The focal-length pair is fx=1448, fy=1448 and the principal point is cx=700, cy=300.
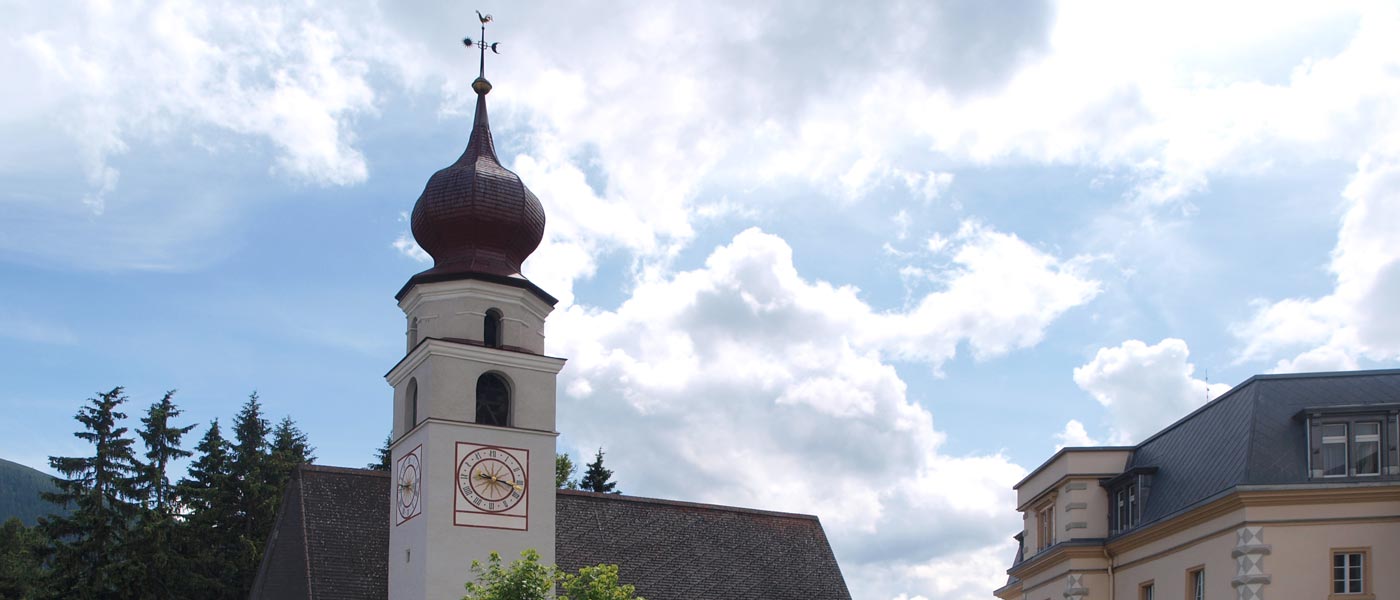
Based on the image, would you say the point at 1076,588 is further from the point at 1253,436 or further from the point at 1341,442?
the point at 1341,442

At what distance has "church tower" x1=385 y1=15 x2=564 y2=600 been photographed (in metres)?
33.9

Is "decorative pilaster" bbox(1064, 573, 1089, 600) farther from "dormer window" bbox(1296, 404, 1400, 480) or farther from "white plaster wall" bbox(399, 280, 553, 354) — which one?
"white plaster wall" bbox(399, 280, 553, 354)

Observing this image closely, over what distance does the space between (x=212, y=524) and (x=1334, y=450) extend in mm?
40624

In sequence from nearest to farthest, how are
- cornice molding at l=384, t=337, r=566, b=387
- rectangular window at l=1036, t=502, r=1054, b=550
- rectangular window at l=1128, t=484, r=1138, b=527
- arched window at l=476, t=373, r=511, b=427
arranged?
rectangular window at l=1128, t=484, r=1138, b=527, rectangular window at l=1036, t=502, r=1054, b=550, cornice molding at l=384, t=337, r=566, b=387, arched window at l=476, t=373, r=511, b=427

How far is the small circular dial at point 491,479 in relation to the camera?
34188 mm

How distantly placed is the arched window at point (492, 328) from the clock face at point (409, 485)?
10.9 feet

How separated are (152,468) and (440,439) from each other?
22.2m

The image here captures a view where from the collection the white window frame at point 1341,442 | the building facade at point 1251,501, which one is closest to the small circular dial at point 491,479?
the building facade at point 1251,501

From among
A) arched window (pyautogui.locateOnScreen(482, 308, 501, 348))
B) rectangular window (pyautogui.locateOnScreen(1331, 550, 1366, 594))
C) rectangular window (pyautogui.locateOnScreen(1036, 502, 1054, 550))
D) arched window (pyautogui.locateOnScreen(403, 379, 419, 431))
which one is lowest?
rectangular window (pyautogui.locateOnScreen(1331, 550, 1366, 594))

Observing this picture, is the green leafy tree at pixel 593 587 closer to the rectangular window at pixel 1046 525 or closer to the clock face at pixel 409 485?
the clock face at pixel 409 485

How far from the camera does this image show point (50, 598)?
47.6 metres

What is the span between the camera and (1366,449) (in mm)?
25719

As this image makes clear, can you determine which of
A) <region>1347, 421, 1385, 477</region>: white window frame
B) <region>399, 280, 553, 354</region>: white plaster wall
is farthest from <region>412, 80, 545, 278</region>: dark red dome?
<region>1347, 421, 1385, 477</region>: white window frame

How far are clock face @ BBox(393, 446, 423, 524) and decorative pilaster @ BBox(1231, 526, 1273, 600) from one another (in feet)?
59.6
